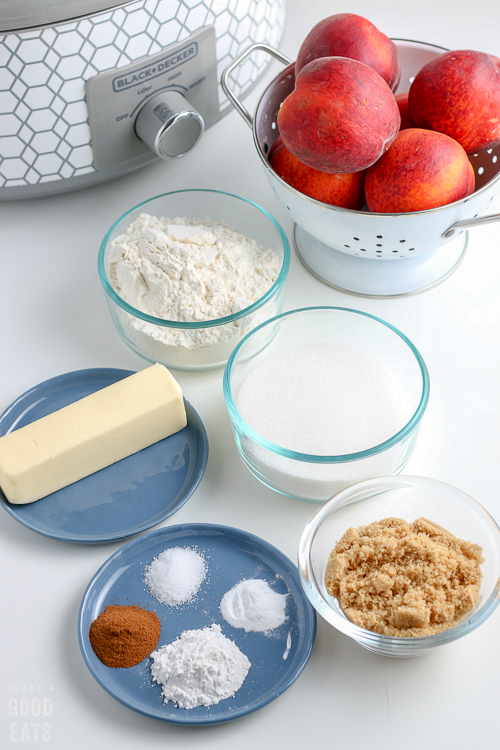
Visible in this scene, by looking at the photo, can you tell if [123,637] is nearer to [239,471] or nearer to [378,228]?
[239,471]

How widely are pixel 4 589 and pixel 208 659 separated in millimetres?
201

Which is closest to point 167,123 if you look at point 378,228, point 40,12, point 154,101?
point 154,101

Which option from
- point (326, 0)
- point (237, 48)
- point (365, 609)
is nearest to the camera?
point (365, 609)

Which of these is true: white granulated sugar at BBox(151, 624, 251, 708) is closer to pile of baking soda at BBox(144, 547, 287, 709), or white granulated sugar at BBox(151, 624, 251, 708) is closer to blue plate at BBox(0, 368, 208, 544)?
pile of baking soda at BBox(144, 547, 287, 709)

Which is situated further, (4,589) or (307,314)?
(307,314)

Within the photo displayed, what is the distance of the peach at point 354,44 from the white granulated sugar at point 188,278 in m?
0.22

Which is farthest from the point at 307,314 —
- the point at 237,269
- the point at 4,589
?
the point at 4,589

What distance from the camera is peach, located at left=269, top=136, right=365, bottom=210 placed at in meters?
0.69

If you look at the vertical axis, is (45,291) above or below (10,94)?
below

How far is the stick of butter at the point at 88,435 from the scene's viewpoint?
624 millimetres

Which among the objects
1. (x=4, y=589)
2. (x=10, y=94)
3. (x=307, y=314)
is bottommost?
(x=4, y=589)

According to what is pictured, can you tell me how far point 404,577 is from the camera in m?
0.53

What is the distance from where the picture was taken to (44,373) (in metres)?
0.75

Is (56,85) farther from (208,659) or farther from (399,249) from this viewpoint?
(208,659)
